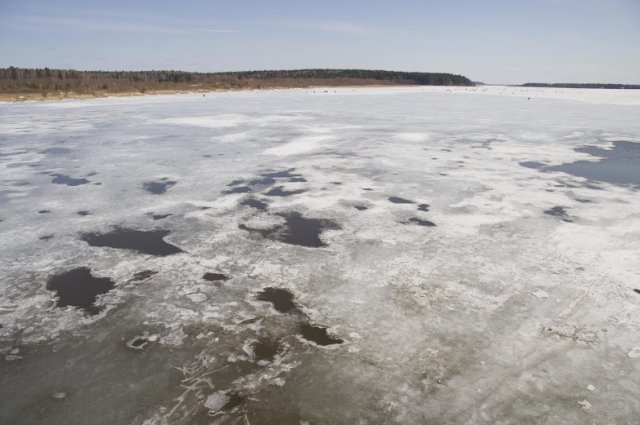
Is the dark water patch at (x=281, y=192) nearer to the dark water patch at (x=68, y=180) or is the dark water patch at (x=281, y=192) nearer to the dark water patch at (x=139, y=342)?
the dark water patch at (x=68, y=180)

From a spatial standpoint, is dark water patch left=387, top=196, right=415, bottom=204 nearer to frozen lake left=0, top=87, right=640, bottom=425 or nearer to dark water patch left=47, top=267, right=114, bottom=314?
frozen lake left=0, top=87, right=640, bottom=425

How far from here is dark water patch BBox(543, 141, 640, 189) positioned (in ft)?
24.7

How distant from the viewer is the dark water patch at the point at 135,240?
451 cm

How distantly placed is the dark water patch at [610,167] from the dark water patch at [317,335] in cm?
649

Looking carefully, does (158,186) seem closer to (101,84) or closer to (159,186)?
(159,186)

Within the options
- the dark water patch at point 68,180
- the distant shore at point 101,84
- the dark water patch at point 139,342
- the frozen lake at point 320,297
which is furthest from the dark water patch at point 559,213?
the distant shore at point 101,84

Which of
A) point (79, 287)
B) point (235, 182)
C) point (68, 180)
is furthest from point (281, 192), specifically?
point (68, 180)

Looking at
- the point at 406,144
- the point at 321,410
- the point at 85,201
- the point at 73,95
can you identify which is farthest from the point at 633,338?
the point at 73,95

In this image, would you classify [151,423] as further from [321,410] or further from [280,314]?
[280,314]

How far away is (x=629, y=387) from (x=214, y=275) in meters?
3.15

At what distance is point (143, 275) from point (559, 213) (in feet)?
16.6

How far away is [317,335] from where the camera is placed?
3012 mm

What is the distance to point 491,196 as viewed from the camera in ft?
20.9

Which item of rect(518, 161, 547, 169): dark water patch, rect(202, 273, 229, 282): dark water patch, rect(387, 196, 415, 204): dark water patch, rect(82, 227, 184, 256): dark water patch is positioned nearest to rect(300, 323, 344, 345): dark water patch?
rect(202, 273, 229, 282): dark water patch
